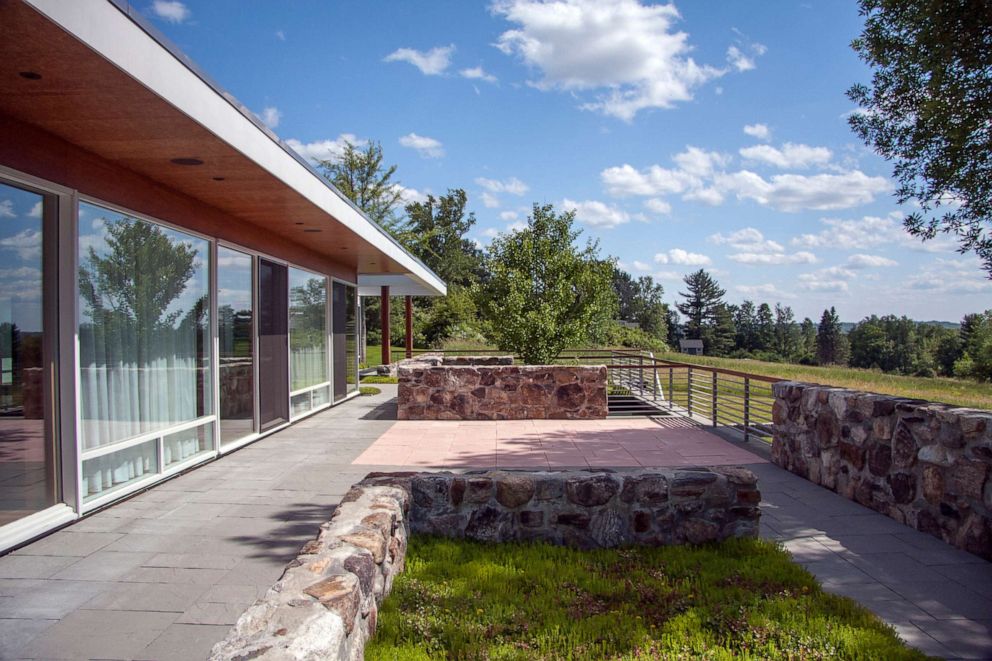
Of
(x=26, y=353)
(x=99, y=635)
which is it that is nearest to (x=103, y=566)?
(x=99, y=635)

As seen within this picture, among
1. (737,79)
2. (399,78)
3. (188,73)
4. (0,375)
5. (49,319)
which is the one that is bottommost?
(0,375)

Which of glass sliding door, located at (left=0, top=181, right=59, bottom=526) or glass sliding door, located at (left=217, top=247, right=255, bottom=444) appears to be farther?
glass sliding door, located at (left=217, top=247, right=255, bottom=444)

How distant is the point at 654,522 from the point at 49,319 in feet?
14.1

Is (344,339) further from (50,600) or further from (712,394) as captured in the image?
(50,600)

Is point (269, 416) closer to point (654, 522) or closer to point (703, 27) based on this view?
point (654, 522)

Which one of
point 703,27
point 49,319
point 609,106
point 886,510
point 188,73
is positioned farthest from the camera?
point 609,106

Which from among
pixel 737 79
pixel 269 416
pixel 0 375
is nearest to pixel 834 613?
pixel 0 375

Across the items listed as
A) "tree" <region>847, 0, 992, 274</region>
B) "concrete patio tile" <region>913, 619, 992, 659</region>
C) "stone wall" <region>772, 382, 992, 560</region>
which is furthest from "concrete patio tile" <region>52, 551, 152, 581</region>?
"tree" <region>847, 0, 992, 274</region>

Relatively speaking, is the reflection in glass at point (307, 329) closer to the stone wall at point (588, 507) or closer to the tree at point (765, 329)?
the stone wall at point (588, 507)

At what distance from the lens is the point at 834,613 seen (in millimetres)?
2828

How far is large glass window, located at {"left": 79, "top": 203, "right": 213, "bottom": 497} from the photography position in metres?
4.60

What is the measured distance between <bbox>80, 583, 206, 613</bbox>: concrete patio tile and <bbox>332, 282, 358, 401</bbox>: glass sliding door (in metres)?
7.97

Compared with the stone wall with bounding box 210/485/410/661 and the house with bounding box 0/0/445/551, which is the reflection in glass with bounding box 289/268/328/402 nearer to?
the house with bounding box 0/0/445/551

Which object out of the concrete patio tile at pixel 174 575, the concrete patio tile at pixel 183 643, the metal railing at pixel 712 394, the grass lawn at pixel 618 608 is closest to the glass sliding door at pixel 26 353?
the concrete patio tile at pixel 174 575
